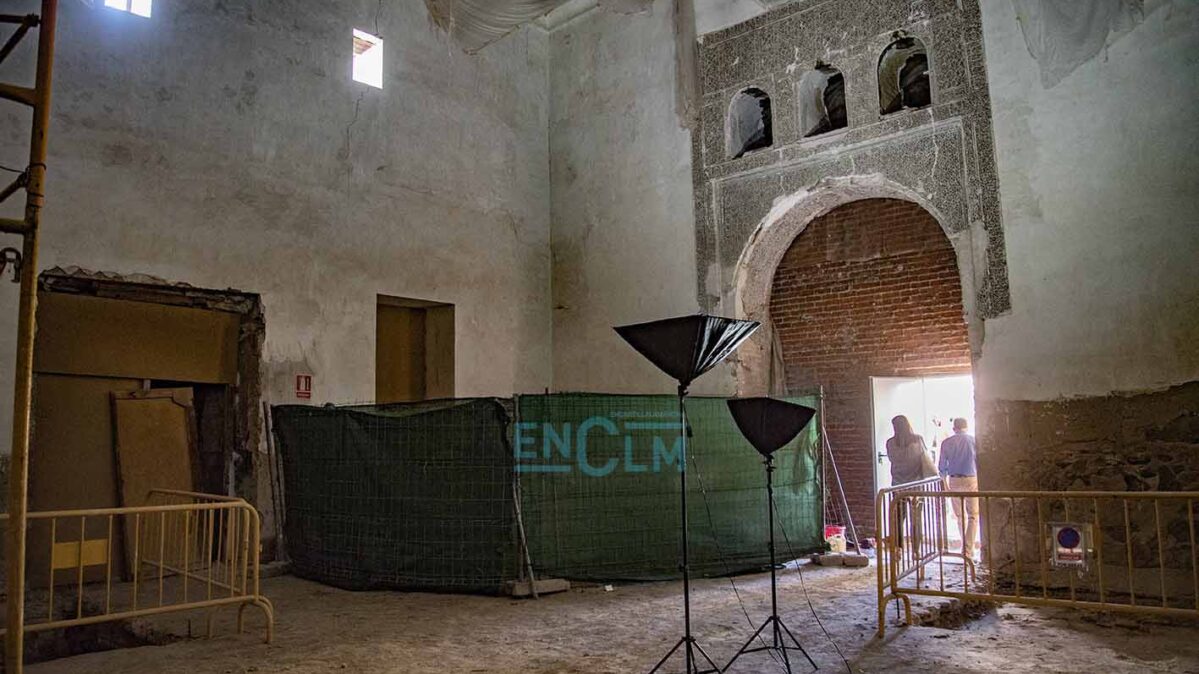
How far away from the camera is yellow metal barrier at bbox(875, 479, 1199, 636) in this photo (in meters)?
5.29

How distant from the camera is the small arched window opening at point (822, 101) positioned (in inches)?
339

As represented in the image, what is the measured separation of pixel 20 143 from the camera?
6.67 m

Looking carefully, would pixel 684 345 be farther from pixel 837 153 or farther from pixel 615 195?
pixel 615 195

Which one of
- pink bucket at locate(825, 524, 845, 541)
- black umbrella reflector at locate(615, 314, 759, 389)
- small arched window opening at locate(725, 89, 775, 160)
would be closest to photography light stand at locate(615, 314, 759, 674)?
black umbrella reflector at locate(615, 314, 759, 389)

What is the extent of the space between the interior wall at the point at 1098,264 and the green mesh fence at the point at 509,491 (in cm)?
236

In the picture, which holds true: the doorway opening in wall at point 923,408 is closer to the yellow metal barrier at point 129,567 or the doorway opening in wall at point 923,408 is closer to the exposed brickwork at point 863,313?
the exposed brickwork at point 863,313

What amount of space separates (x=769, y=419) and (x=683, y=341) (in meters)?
0.80

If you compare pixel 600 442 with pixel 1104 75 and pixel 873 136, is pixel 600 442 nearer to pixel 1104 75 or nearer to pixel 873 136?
pixel 873 136

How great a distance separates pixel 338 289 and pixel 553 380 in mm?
3033

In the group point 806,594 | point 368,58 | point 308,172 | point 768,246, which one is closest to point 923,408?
point 768,246

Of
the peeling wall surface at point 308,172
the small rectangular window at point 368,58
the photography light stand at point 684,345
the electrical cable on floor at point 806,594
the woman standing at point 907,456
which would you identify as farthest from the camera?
the small rectangular window at point 368,58

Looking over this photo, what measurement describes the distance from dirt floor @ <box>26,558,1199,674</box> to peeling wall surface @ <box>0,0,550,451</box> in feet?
9.18

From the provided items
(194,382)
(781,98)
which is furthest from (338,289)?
(781,98)

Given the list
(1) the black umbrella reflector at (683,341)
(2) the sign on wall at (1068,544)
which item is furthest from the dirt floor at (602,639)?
(1) the black umbrella reflector at (683,341)
